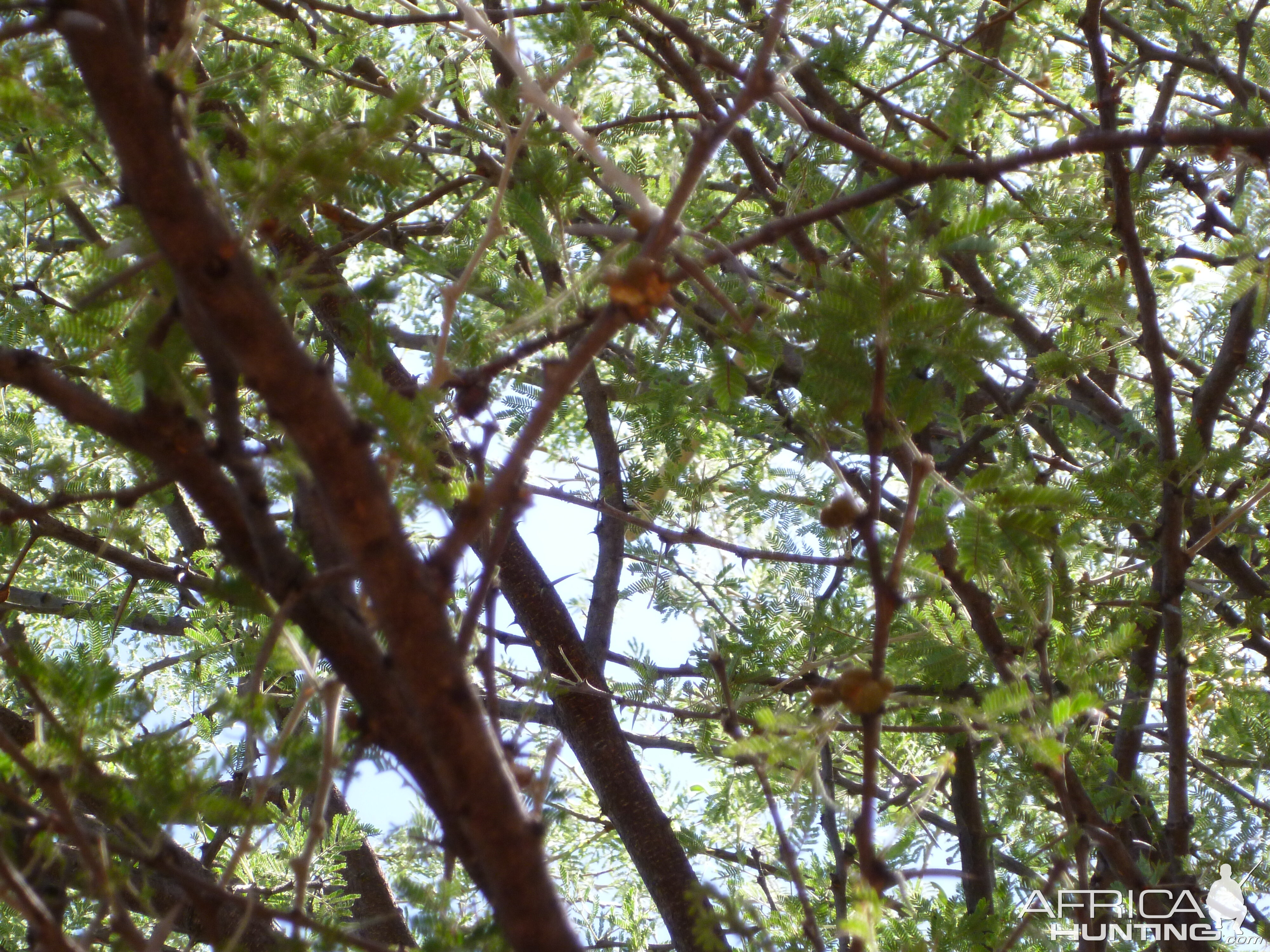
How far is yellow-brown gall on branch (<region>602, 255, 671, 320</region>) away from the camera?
33.4 inches

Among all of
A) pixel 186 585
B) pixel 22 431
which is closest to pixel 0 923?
pixel 22 431

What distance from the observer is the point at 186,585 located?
152cm

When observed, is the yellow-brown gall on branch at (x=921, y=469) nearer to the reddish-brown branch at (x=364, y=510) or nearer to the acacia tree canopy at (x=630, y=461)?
the acacia tree canopy at (x=630, y=461)

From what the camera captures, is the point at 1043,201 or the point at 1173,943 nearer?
the point at 1173,943

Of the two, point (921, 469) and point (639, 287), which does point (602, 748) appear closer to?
point (921, 469)

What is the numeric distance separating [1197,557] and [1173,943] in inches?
59.4

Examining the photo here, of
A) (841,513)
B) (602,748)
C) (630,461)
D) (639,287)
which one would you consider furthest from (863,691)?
(630,461)

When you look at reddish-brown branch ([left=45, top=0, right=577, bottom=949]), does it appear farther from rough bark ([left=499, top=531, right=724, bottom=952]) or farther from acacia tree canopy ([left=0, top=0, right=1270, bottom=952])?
rough bark ([left=499, top=531, right=724, bottom=952])

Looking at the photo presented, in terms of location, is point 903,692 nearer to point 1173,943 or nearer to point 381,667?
point 1173,943

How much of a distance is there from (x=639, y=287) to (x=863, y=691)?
1.47 feet

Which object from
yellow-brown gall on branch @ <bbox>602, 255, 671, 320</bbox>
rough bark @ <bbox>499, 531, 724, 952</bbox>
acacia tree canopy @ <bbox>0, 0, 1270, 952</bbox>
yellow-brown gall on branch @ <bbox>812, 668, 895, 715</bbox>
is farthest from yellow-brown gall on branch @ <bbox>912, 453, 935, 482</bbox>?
rough bark @ <bbox>499, 531, 724, 952</bbox>

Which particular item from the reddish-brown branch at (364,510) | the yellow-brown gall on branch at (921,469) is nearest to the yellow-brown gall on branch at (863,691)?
the yellow-brown gall on branch at (921,469)

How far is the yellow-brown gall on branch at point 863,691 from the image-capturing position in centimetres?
98

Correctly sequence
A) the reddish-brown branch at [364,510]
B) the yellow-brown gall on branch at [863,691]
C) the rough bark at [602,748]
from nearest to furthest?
the reddish-brown branch at [364,510] → the yellow-brown gall on branch at [863,691] → the rough bark at [602,748]
